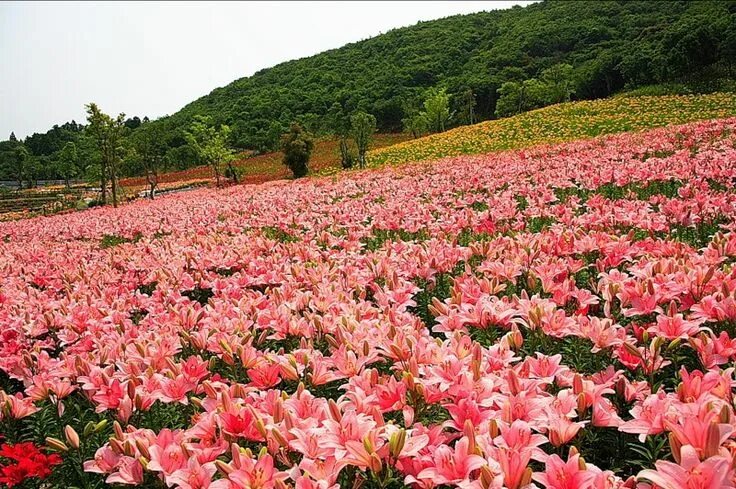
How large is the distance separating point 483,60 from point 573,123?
74.9m

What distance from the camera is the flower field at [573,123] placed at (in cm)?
2906

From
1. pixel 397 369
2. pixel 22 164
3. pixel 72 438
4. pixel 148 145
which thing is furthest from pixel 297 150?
pixel 22 164

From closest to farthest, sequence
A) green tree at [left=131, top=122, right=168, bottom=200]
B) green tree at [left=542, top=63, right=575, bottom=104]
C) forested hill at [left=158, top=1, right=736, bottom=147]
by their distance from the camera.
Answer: green tree at [left=131, top=122, right=168, bottom=200]
forested hill at [left=158, top=1, right=736, bottom=147]
green tree at [left=542, top=63, right=575, bottom=104]

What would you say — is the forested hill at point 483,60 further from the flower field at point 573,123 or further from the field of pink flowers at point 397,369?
the field of pink flowers at point 397,369

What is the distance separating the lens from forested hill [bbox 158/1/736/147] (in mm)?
60312

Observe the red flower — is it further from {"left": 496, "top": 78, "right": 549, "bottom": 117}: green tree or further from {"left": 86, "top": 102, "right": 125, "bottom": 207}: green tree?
{"left": 496, "top": 78, "right": 549, "bottom": 117}: green tree

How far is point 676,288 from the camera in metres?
2.84

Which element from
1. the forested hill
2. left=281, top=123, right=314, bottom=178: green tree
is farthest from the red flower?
the forested hill

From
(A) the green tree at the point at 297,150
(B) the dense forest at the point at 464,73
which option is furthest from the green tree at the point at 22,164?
(A) the green tree at the point at 297,150

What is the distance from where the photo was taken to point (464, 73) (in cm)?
10169

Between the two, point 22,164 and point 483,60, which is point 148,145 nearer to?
point 22,164

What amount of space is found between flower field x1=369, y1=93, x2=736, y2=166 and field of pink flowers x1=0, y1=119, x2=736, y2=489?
24566 millimetres

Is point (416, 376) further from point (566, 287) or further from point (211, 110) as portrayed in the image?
point (211, 110)

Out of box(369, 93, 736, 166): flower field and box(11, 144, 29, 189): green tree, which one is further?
box(11, 144, 29, 189): green tree
